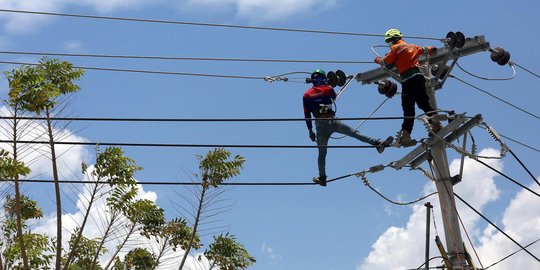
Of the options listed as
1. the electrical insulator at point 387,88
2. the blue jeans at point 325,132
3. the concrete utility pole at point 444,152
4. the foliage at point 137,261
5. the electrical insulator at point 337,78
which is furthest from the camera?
the foliage at point 137,261

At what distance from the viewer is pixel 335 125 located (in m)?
11.4

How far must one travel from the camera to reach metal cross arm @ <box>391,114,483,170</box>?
424 inches

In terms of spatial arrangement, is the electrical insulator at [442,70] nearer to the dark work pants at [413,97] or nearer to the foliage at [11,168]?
the dark work pants at [413,97]

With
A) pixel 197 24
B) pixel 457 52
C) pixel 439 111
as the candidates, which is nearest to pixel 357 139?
pixel 439 111

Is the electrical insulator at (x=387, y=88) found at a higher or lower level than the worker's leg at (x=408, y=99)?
higher

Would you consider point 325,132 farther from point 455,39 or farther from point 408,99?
point 455,39

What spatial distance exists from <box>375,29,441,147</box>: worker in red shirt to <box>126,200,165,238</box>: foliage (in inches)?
212

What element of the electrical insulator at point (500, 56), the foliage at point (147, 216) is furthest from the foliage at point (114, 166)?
the electrical insulator at point (500, 56)

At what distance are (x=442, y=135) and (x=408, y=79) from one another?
869 mm

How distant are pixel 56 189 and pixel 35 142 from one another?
810 millimetres

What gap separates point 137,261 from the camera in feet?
54.0

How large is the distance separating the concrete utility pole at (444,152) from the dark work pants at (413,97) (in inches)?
8.9

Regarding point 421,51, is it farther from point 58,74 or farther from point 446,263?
point 58,74

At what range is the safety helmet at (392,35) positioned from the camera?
1120 cm
